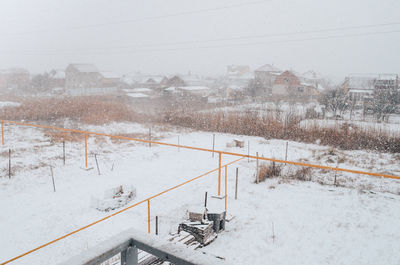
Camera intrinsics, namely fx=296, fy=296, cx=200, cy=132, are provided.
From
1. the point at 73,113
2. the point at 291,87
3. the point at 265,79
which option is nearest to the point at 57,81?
the point at 73,113

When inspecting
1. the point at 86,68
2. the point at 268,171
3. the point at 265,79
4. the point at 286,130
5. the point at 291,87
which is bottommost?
the point at 268,171

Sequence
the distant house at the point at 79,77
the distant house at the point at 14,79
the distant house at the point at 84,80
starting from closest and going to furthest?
the distant house at the point at 84,80 < the distant house at the point at 79,77 < the distant house at the point at 14,79

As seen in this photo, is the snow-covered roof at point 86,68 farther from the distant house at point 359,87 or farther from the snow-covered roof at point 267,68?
the distant house at point 359,87

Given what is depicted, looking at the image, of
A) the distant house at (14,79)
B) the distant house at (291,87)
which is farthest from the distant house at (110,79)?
the distant house at (291,87)

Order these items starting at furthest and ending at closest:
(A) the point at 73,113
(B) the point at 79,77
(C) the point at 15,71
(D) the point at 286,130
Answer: (C) the point at 15,71, (B) the point at 79,77, (A) the point at 73,113, (D) the point at 286,130

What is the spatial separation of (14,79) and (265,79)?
47.2 meters

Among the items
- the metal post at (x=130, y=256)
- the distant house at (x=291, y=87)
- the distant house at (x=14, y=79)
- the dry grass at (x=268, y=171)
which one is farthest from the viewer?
the distant house at (x=14, y=79)

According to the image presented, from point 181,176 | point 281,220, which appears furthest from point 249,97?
point 281,220

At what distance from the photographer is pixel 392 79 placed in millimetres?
30672

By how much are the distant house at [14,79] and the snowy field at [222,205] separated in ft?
162

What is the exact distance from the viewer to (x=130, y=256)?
153 centimetres

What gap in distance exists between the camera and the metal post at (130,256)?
1516 mm

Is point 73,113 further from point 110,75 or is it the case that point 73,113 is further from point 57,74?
point 57,74

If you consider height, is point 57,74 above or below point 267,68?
below
